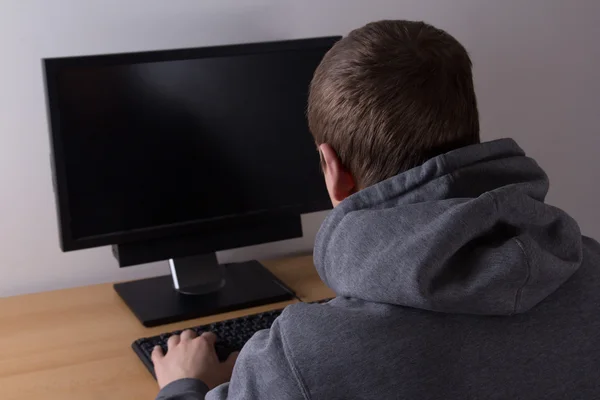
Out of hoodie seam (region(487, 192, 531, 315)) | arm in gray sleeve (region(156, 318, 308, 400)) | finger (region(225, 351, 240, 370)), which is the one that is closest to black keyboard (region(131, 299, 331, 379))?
finger (region(225, 351, 240, 370))

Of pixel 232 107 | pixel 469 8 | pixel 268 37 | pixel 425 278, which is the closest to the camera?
pixel 425 278

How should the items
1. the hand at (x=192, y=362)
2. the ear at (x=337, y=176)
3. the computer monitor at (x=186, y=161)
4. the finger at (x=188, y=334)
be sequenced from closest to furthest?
the ear at (x=337, y=176) → the hand at (x=192, y=362) → the finger at (x=188, y=334) → the computer monitor at (x=186, y=161)

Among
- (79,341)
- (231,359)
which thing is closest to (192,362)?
(231,359)

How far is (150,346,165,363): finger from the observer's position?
1368 mm

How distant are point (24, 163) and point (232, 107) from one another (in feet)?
1.43

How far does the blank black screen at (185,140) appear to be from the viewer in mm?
1517

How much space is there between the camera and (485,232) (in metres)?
0.92

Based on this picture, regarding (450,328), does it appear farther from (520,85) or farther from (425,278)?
(520,85)

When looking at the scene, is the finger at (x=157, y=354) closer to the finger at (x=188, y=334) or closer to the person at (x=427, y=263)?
the finger at (x=188, y=334)

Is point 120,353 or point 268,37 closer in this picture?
point 120,353

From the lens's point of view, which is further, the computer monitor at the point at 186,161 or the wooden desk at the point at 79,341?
the computer monitor at the point at 186,161

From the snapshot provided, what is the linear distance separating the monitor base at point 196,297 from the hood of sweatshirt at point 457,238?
662mm

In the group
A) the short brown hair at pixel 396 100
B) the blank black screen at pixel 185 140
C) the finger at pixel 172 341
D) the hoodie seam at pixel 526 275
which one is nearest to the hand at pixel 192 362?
the finger at pixel 172 341

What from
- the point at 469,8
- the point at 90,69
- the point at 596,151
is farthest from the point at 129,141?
the point at 596,151
